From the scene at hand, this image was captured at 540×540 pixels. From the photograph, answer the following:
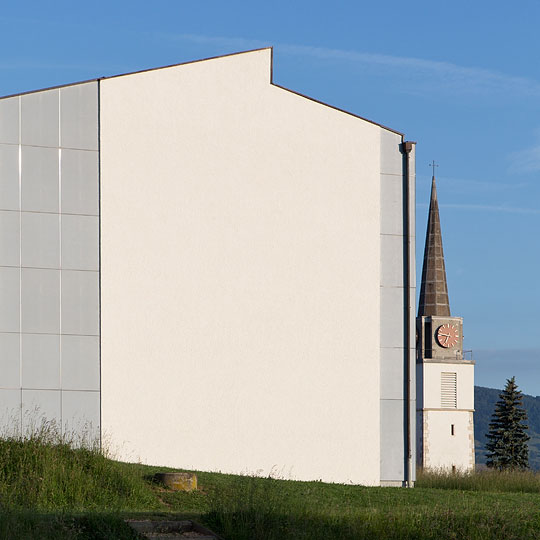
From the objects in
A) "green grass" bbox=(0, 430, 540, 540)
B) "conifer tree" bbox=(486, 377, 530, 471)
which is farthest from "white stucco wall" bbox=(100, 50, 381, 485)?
"conifer tree" bbox=(486, 377, 530, 471)

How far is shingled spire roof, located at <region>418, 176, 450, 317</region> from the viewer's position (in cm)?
7669

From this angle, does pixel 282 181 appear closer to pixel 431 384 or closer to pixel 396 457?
pixel 396 457

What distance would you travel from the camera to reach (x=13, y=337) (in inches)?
826

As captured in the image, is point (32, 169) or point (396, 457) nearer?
point (32, 169)

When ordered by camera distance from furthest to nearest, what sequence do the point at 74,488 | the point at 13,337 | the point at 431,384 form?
the point at 431,384 < the point at 13,337 < the point at 74,488

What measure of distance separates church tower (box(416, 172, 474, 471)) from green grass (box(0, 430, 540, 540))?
58397 mm

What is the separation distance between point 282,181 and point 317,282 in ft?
7.96

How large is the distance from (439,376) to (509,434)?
12561mm

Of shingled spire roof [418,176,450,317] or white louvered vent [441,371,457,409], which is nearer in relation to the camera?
shingled spire roof [418,176,450,317]

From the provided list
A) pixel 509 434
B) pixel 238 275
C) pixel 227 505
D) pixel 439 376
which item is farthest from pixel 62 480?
pixel 439 376

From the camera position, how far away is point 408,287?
2369cm

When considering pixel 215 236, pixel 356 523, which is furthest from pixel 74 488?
pixel 215 236

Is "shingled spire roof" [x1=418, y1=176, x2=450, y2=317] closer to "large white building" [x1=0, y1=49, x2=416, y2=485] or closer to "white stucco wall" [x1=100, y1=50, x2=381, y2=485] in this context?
"large white building" [x1=0, y1=49, x2=416, y2=485]

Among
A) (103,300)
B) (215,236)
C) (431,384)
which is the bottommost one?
(431,384)
